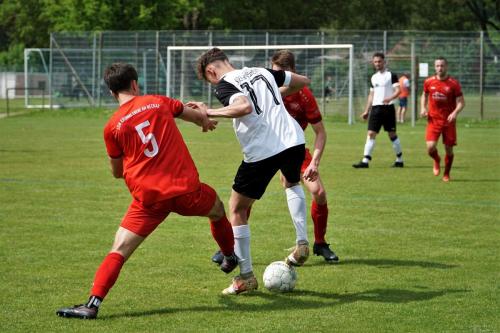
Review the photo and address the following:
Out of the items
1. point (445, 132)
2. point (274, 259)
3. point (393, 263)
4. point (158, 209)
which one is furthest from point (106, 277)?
point (445, 132)

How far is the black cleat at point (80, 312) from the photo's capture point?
620cm

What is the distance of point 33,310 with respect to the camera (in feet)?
21.3

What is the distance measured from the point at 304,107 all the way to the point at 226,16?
4781 centimetres

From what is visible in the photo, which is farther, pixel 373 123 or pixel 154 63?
pixel 154 63

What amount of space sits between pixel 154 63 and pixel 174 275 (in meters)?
28.8

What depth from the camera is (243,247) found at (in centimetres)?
719

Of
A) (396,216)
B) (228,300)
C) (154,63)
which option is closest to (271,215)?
(396,216)

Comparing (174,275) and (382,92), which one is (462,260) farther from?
(382,92)

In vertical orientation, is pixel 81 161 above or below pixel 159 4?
below

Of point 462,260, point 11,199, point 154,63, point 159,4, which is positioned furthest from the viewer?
point 159,4

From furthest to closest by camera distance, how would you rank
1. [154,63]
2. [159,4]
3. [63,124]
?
[159,4], [154,63], [63,124]

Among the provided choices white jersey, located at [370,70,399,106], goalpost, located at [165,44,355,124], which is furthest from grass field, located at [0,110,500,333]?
goalpost, located at [165,44,355,124]

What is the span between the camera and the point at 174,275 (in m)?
7.79

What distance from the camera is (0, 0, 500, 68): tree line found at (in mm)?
44656
